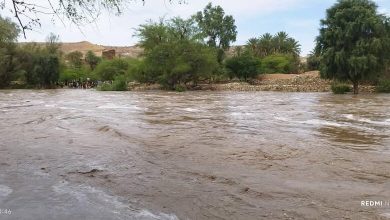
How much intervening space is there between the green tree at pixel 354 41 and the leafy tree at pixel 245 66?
60.7 ft

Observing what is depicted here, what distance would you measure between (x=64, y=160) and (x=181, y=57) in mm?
42988

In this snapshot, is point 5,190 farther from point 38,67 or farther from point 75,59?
point 75,59

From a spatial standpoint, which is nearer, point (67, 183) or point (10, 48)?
point (67, 183)

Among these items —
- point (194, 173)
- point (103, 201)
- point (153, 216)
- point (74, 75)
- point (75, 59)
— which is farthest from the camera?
point (75, 59)

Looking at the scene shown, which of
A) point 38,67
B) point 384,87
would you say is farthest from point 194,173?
point 38,67

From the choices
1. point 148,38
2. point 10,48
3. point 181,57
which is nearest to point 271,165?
point 181,57

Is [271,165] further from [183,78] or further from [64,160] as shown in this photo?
[183,78]

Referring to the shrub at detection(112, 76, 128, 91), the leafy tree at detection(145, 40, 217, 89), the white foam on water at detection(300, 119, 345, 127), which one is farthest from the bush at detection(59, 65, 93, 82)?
the white foam on water at detection(300, 119, 345, 127)

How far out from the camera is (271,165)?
763 centimetres

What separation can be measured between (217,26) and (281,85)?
72.1 ft

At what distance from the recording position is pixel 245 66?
57.0 metres

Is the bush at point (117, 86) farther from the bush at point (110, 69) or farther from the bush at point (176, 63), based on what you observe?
the bush at point (110, 69)

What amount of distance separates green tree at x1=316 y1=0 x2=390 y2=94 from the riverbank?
19.6ft

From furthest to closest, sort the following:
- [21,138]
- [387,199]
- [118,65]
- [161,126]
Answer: [118,65], [161,126], [21,138], [387,199]
